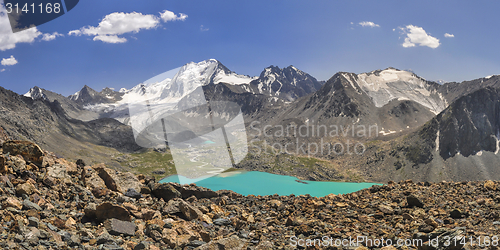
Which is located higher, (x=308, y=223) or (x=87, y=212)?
(x=87, y=212)

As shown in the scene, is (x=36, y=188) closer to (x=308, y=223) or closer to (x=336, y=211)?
(x=308, y=223)

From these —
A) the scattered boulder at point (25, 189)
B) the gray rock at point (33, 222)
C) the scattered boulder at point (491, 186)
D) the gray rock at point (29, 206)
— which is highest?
the scattered boulder at point (25, 189)

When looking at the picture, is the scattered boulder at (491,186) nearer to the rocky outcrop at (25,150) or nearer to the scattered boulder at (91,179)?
the scattered boulder at (91,179)

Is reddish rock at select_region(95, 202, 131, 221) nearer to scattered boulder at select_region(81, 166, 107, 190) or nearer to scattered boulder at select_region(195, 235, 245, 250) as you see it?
scattered boulder at select_region(81, 166, 107, 190)

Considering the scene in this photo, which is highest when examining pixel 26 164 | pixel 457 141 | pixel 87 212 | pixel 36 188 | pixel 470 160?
pixel 26 164

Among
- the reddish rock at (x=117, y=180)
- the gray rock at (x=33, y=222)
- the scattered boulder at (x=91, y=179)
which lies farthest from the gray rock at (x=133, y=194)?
the gray rock at (x=33, y=222)

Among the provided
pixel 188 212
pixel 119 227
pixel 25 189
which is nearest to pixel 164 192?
pixel 188 212

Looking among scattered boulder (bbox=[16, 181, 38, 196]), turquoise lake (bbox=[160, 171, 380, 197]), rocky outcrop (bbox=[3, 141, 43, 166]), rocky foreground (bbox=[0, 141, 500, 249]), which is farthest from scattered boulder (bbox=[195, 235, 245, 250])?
turquoise lake (bbox=[160, 171, 380, 197])

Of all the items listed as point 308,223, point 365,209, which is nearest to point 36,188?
point 308,223
